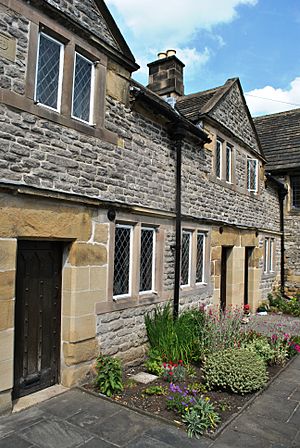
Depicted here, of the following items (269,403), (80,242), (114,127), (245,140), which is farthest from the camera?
(245,140)

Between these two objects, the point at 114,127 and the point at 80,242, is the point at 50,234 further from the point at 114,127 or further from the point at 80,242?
the point at 114,127

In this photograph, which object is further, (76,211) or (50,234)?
(76,211)

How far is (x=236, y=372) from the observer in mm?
5422

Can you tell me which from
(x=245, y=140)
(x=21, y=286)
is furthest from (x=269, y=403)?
(x=245, y=140)

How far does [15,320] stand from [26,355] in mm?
575

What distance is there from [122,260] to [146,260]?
2.78 feet

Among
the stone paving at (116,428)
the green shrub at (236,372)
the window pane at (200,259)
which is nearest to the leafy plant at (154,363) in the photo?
the green shrub at (236,372)

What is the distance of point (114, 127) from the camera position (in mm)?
6254

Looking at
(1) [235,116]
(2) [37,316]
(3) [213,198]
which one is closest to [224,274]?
(3) [213,198]

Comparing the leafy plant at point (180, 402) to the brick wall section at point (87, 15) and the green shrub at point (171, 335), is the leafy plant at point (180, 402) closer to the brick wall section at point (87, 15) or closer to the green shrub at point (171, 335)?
the green shrub at point (171, 335)

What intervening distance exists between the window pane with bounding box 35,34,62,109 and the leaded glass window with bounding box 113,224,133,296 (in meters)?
2.41

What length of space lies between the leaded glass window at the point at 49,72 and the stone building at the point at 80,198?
0.02 metres

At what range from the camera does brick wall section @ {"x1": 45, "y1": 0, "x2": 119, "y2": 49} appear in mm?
5281

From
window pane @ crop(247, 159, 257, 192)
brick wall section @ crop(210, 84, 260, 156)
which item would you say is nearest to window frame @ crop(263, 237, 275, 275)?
window pane @ crop(247, 159, 257, 192)
